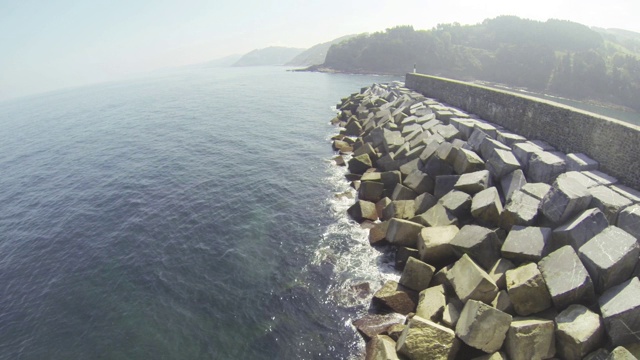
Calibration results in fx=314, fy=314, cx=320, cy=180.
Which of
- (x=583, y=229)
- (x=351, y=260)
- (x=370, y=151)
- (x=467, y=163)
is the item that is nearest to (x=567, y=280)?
(x=583, y=229)

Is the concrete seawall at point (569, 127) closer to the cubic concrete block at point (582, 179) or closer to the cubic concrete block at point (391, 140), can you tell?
the cubic concrete block at point (582, 179)

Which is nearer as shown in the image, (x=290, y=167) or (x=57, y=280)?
(x=57, y=280)

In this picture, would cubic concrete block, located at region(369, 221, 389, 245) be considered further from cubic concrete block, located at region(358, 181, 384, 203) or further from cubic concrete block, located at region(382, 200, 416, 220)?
cubic concrete block, located at region(358, 181, 384, 203)

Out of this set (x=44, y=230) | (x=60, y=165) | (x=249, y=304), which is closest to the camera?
(x=249, y=304)

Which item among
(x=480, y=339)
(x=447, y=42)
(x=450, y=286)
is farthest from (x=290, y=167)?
(x=447, y=42)

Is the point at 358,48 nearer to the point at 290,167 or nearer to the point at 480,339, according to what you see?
the point at 290,167

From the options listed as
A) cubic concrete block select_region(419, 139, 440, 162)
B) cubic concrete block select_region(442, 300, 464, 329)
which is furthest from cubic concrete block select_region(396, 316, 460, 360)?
cubic concrete block select_region(419, 139, 440, 162)
